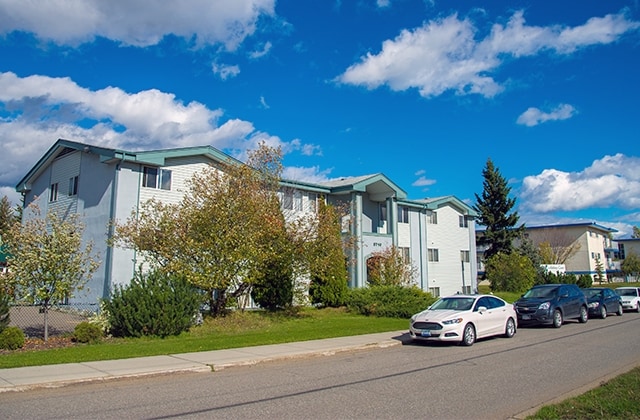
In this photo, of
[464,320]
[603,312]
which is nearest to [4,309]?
[464,320]

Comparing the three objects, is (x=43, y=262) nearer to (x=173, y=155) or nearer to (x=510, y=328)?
(x=173, y=155)

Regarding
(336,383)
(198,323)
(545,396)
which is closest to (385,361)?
(336,383)

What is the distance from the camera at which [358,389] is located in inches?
350

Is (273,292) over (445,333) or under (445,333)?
over

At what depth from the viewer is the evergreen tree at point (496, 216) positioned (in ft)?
171

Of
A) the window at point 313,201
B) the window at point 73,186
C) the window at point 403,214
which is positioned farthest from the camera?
the window at point 403,214

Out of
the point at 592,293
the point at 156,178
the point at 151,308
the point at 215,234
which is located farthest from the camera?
the point at 592,293

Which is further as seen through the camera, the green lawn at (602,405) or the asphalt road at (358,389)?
the asphalt road at (358,389)

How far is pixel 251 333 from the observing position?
17047mm

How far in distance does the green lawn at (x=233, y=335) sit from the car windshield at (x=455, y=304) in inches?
107

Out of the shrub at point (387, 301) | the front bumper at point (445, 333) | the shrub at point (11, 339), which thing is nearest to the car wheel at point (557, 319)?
the shrub at point (387, 301)

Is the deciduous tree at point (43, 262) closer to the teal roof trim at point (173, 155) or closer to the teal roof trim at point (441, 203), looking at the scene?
the teal roof trim at point (173, 155)

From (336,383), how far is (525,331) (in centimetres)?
1212

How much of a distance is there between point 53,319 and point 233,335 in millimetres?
8136
